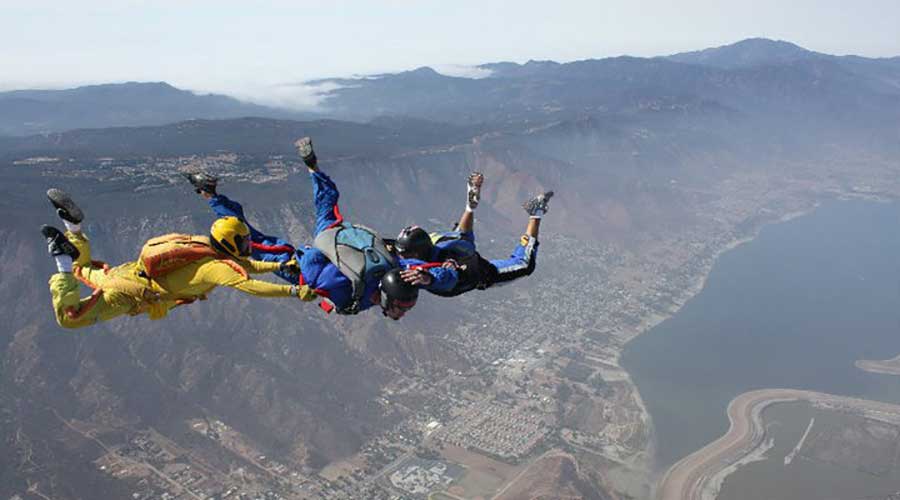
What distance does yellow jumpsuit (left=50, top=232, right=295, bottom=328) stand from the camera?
9789 mm

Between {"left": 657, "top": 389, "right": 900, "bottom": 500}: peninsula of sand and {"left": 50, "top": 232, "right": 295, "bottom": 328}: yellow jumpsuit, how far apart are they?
61.0 m

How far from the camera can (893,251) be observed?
17212cm

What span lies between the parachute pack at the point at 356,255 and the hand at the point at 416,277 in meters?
0.40

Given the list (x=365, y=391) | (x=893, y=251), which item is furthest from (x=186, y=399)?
(x=893, y=251)

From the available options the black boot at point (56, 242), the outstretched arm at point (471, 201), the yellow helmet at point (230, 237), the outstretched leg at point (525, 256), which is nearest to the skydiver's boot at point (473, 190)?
the outstretched arm at point (471, 201)

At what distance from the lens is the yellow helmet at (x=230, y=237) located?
1035 cm

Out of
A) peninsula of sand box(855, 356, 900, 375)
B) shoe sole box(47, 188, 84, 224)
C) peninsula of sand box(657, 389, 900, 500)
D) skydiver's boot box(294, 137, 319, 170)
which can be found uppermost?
skydiver's boot box(294, 137, 319, 170)

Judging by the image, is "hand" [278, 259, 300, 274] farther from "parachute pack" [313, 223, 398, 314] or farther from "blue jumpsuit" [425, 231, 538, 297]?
"blue jumpsuit" [425, 231, 538, 297]

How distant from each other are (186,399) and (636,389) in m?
58.1

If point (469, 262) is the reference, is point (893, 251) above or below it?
below

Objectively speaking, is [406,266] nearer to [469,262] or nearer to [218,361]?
[469,262]

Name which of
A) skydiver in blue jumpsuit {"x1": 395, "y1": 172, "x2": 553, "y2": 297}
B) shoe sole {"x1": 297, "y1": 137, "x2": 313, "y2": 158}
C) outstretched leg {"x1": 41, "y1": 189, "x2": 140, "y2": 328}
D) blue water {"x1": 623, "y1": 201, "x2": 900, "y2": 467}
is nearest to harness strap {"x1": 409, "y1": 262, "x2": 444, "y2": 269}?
skydiver in blue jumpsuit {"x1": 395, "y1": 172, "x2": 553, "y2": 297}

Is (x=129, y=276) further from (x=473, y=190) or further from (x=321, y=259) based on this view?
(x=473, y=190)

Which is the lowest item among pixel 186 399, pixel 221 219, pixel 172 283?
pixel 186 399
